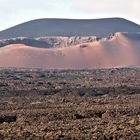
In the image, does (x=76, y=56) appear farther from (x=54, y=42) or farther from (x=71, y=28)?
(x=71, y=28)

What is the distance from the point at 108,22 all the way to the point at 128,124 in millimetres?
131057

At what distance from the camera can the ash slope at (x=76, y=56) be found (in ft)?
317

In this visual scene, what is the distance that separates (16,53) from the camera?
98.9 meters

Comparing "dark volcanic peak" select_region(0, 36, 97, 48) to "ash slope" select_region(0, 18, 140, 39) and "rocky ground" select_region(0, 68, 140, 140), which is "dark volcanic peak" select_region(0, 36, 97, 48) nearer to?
"ash slope" select_region(0, 18, 140, 39)

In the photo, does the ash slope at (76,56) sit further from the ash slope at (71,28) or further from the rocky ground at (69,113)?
the rocky ground at (69,113)

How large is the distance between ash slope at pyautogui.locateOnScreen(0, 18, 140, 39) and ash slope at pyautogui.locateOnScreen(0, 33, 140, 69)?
1496 inches

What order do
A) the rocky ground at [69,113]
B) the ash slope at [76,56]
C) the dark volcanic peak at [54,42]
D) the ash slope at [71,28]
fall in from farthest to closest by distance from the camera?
the ash slope at [71,28], the dark volcanic peak at [54,42], the ash slope at [76,56], the rocky ground at [69,113]

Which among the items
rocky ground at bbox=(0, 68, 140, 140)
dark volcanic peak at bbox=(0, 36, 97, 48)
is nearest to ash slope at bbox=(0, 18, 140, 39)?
dark volcanic peak at bbox=(0, 36, 97, 48)

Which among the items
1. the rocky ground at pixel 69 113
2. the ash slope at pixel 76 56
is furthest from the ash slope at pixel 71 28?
the rocky ground at pixel 69 113

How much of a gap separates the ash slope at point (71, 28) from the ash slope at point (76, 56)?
125 ft

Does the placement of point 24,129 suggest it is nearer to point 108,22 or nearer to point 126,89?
point 126,89

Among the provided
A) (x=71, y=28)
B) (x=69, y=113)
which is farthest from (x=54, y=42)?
(x=69, y=113)

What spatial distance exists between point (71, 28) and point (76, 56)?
1780 inches

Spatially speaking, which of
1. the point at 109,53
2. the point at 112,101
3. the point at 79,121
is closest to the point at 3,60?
the point at 109,53
